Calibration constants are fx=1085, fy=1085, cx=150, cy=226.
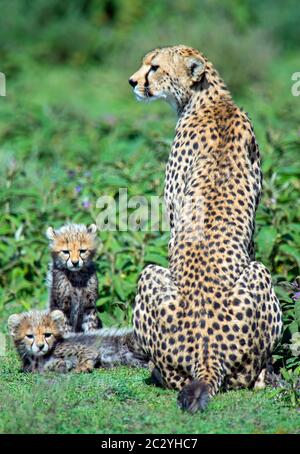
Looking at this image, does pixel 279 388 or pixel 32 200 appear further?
pixel 32 200

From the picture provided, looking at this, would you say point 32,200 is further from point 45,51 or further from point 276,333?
point 45,51

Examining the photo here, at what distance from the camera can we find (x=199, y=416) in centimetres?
506

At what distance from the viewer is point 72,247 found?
6.65m

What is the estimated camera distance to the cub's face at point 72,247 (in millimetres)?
6641

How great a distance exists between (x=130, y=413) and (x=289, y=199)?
3057 millimetres

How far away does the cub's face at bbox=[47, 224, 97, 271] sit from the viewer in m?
6.64

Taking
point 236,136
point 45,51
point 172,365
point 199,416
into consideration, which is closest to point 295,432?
point 199,416

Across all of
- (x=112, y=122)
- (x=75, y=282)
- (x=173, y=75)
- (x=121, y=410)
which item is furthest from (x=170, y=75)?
(x=112, y=122)

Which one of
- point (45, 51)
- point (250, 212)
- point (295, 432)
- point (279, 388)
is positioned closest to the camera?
point (295, 432)

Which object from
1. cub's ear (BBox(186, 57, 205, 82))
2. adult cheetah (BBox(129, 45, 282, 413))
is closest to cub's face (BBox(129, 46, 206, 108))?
cub's ear (BBox(186, 57, 205, 82))

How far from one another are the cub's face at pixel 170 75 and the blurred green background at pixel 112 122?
1.29 metres

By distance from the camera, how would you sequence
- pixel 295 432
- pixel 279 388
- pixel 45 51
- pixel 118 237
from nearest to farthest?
1. pixel 295 432
2. pixel 279 388
3. pixel 118 237
4. pixel 45 51

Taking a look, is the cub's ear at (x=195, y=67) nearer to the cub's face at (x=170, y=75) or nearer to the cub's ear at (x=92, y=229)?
the cub's face at (x=170, y=75)

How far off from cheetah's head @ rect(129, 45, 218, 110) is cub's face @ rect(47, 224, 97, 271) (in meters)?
0.93
